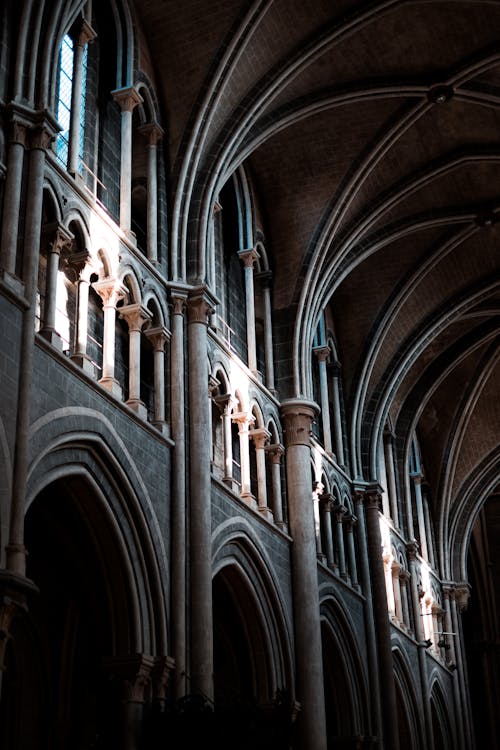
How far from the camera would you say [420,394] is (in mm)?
31250

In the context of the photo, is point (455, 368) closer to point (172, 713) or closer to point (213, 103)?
point (213, 103)

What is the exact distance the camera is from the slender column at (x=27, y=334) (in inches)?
468

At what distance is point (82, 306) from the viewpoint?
15.0 meters

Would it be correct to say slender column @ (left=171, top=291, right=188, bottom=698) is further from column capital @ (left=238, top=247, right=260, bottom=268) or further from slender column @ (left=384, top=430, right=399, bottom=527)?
slender column @ (left=384, top=430, right=399, bottom=527)

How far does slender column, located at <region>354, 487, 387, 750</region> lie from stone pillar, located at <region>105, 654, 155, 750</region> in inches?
417

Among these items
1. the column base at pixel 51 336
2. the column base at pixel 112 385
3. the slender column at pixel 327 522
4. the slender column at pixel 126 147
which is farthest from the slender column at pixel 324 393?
the column base at pixel 51 336

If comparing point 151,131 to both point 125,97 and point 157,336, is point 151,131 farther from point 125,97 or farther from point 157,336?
point 157,336

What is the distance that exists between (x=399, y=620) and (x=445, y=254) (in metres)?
9.04

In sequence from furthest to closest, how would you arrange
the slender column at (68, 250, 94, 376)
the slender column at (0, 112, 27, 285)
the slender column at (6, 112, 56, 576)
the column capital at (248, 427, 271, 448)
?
the column capital at (248, 427, 271, 448), the slender column at (68, 250, 94, 376), the slender column at (0, 112, 27, 285), the slender column at (6, 112, 56, 576)

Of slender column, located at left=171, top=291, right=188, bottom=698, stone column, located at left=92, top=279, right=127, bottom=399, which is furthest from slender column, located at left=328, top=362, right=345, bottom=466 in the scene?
stone column, located at left=92, top=279, right=127, bottom=399

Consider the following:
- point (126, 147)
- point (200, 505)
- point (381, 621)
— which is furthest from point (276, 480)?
point (126, 147)

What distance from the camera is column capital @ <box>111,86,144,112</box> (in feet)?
59.6

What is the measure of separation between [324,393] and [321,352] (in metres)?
1.01

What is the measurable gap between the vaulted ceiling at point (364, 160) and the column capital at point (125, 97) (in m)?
1.24
